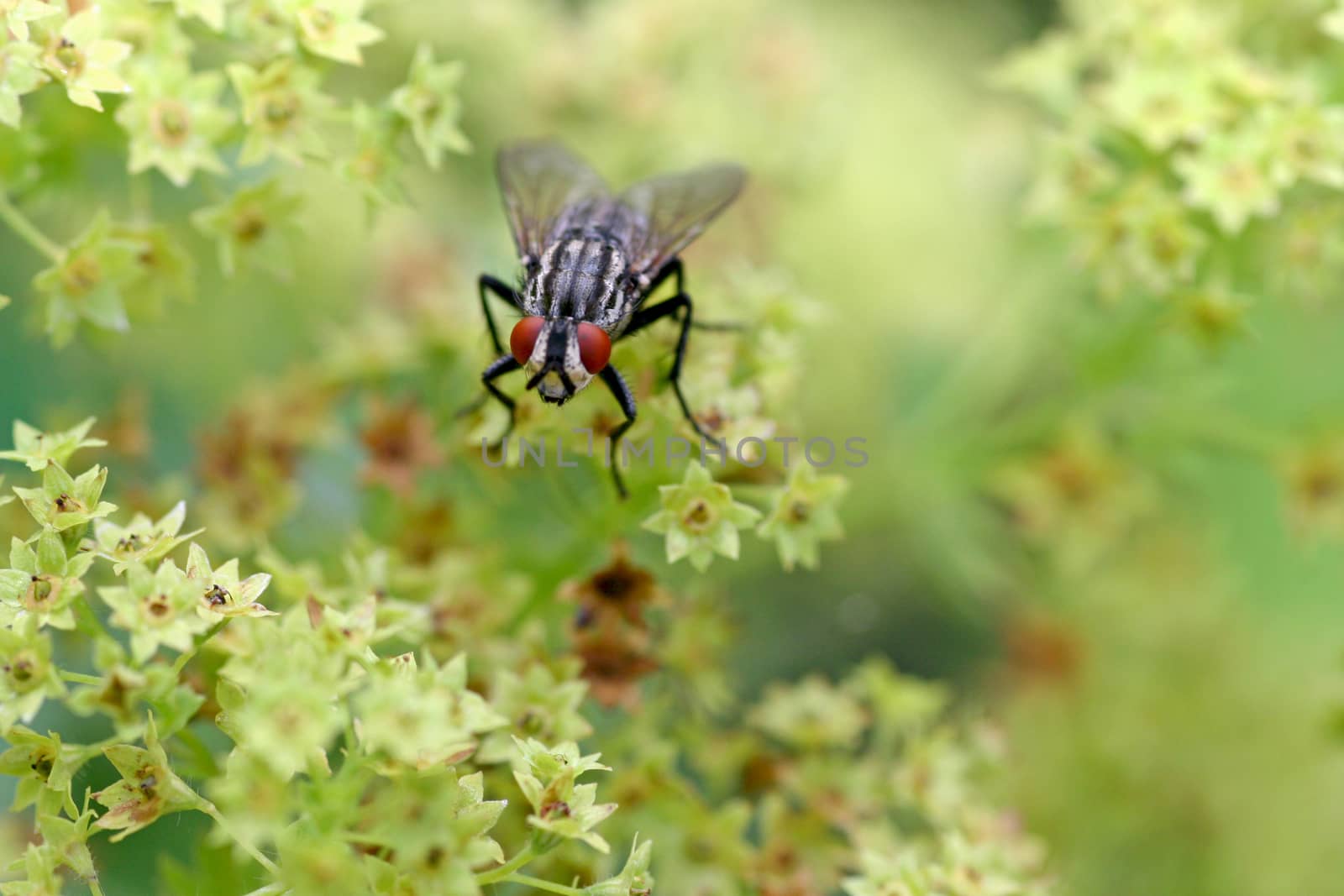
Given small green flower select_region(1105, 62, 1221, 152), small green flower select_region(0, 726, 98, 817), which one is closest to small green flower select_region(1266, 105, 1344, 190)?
small green flower select_region(1105, 62, 1221, 152)

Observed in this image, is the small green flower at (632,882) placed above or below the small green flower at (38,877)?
above

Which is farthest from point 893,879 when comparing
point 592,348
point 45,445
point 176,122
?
point 176,122

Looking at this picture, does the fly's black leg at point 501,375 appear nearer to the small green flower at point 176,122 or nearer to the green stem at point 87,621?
the small green flower at point 176,122

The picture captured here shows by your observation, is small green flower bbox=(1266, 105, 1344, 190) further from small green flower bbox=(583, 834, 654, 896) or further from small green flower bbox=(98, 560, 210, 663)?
small green flower bbox=(98, 560, 210, 663)

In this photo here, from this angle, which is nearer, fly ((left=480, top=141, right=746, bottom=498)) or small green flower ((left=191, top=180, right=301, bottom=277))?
fly ((left=480, top=141, right=746, bottom=498))

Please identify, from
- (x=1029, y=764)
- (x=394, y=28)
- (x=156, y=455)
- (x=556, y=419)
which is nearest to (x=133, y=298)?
(x=156, y=455)

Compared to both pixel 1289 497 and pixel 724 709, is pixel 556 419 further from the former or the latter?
pixel 1289 497

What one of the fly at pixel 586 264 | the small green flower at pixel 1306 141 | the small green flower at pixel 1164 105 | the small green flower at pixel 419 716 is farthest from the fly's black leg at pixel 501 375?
the small green flower at pixel 1306 141
